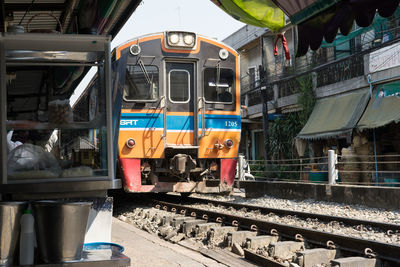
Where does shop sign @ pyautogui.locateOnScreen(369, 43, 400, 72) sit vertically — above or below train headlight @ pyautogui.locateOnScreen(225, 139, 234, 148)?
above

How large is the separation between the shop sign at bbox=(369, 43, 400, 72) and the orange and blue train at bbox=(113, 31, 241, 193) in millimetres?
6309

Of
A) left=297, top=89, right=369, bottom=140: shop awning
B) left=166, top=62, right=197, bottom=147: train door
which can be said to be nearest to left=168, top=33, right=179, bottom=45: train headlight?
left=166, top=62, right=197, bottom=147: train door

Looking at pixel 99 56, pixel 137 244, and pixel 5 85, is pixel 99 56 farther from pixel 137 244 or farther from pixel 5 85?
pixel 137 244

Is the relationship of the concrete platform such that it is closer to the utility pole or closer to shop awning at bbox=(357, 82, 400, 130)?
shop awning at bbox=(357, 82, 400, 130)

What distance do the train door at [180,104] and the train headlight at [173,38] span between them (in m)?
0.44

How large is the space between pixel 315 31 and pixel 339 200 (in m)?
7.45

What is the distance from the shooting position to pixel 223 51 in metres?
10.5

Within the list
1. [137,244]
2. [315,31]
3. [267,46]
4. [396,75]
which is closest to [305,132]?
[396,75]

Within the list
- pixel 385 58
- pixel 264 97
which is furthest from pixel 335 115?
pixel 264 97

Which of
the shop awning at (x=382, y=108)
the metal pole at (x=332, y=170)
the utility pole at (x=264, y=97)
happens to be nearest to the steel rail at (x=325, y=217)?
the metal pole at (x=332, y=170)

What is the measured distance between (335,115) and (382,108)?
2492 mm

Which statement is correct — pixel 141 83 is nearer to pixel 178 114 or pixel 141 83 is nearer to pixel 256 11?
pixel 178 114

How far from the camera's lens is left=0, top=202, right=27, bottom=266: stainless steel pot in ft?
10.8

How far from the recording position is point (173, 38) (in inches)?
398
